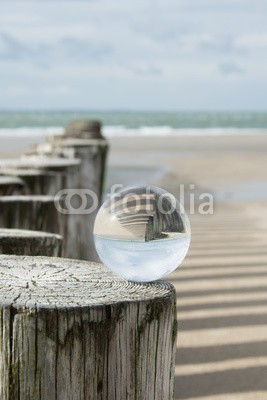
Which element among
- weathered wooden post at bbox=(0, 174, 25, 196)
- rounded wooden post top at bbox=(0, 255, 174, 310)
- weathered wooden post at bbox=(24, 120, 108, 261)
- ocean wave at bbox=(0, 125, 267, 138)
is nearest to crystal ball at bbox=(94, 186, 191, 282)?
rounded wooden post top at bbox=(0, 255, 174, 310)

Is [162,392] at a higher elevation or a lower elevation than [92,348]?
lower

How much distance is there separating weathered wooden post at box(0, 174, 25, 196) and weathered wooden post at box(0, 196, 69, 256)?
Answer: 0.38 metres

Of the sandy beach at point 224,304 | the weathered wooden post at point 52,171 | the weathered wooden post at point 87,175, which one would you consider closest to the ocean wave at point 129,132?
the sandy beach at point 224,304

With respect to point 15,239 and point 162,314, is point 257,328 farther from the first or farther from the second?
point 162,314

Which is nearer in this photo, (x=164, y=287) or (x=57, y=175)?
(x=164, y=287)

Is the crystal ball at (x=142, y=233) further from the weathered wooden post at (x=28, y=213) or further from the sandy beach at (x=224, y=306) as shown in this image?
the sandy beach at (x=224, y=306)

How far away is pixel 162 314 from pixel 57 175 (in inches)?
116

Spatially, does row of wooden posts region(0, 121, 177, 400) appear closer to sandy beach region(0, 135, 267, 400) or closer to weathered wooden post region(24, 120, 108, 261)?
sandy beach region(0, 135, 267, 400)

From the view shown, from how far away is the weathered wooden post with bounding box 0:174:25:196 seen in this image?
13.4 feet

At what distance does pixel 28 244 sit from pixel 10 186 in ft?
4.46

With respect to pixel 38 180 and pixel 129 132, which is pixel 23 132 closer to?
pixel 129 132

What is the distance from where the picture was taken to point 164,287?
2.04 meters

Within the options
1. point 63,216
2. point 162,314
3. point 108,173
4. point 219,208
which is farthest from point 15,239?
point 108,173

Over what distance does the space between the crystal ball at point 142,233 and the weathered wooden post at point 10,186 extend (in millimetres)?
2026
